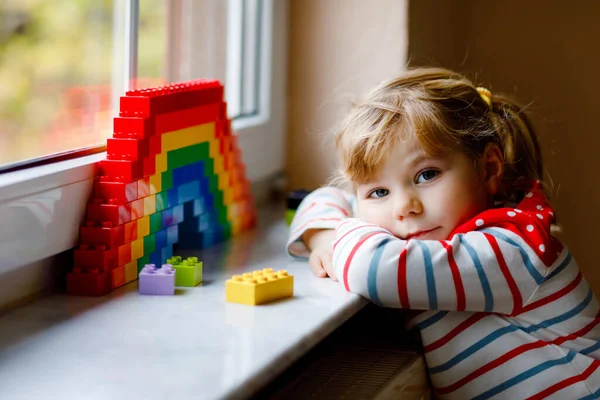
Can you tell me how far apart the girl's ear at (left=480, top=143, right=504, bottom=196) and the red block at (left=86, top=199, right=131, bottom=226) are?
1.55 ft

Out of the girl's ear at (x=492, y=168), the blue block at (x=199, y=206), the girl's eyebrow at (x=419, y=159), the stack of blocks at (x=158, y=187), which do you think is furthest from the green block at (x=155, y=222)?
the girl's ear at (x=492, y=168)

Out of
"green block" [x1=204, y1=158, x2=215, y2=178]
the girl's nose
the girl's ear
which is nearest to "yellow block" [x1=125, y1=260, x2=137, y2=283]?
"green block" [x1=204, y1=158, x2=215, y2=178]

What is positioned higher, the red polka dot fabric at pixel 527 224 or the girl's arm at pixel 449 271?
the red polka dot fabric at pixel 527 224

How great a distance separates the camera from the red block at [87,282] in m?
0.92

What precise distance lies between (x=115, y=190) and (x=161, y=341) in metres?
0.25

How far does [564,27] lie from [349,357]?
0.90 meters

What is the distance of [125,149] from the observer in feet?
3.23

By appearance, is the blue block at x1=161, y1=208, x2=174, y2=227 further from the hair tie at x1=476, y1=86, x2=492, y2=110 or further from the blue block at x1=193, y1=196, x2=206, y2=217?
the hair tie at x1=476, y1=86, x2=492, y2=110

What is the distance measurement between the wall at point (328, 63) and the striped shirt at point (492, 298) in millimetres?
458

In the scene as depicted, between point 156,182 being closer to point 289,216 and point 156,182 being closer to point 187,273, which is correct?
point 187,273

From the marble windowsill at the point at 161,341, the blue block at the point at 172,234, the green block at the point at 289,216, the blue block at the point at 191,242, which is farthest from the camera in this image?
the green block at the point at 289,216

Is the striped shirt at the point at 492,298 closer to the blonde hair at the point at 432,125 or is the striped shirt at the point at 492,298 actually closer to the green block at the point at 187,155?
the blonde hair at the point at 432,125

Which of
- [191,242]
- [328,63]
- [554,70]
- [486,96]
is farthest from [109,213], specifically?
[554,70]

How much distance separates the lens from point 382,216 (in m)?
1.06
